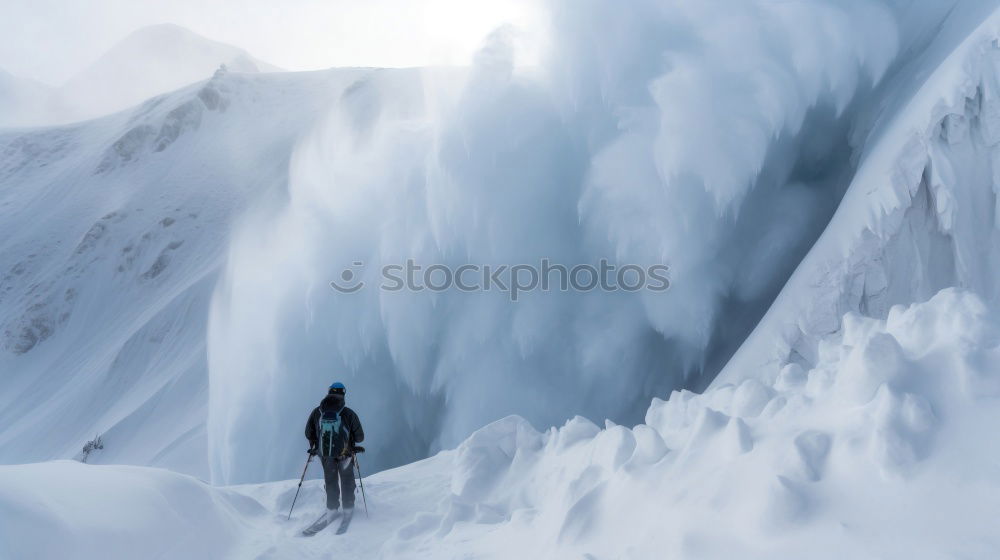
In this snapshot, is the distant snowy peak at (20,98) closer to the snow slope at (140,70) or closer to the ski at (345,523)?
the snow slope at (140,70)

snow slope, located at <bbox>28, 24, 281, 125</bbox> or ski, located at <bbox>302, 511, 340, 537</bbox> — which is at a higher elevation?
snow slope, located at <bbox>28, 24, 281, 125</bbox>

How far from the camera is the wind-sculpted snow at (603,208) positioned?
927cm

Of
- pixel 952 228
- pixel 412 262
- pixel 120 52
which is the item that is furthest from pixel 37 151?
pixel 120 52

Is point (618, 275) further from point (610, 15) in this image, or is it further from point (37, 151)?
point (37, 151)

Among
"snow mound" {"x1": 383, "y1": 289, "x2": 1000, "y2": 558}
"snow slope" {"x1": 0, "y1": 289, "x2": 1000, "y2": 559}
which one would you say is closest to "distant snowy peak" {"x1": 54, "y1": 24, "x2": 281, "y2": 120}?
"snow slope" {"x1": 0, "y1": 289, "x2": 1000, "y2": 559}

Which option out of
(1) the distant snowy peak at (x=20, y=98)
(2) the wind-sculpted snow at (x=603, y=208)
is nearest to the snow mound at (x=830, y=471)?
(2) the wind-sculpted snow at (x=603, y=208)

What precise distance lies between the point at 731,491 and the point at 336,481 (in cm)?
378

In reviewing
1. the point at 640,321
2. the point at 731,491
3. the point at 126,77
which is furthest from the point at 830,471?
the point at 126,77

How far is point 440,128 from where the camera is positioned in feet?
33.5

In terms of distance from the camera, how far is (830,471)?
3072mm

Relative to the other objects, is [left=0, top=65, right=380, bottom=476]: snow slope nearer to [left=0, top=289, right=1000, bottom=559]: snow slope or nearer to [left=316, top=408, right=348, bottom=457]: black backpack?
[left=316, top=408, right=348, bottom=457]: black backpack

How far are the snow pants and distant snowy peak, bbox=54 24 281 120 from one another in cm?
7650

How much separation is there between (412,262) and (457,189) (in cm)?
147

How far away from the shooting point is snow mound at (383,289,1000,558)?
2.73 meters
